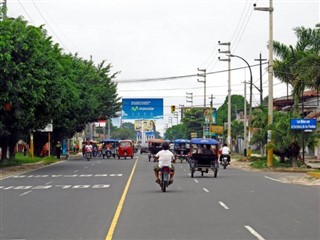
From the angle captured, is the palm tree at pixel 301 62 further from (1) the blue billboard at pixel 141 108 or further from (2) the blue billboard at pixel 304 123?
Result: (1) the blue billboard at pixel 141 108

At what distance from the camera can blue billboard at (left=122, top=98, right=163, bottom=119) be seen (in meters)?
75.9

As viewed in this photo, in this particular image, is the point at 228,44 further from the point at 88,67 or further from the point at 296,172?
the point at 296,172

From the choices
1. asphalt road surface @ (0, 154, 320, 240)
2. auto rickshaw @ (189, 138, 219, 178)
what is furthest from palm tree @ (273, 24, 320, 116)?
asphalt road surface @ (0, 154, 320, 240)

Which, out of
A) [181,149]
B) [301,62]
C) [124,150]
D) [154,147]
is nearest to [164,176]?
[301,62]

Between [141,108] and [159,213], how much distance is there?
60146 millimetres

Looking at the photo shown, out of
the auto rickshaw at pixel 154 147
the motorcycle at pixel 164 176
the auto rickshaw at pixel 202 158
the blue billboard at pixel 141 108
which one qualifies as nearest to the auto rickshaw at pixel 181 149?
the auto rickshaw at pixel 154 147

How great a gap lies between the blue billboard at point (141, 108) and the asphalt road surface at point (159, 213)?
49642mm

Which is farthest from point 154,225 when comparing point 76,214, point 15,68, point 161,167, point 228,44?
point 228,44

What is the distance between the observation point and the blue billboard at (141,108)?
75875mm

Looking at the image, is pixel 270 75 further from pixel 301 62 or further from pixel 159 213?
pixel 159 213

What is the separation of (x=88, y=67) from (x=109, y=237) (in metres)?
59.7

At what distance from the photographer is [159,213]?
16.6 metres

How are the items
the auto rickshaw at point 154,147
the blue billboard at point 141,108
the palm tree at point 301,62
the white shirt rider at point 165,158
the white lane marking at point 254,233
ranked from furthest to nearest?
the blue billboard at point 141,108, the auto rickshaw at point 154,147, the palm tree at point 301,62, the white shirt rider at point 165,158, the white lane marking at point 254,233

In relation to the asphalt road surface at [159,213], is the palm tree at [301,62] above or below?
above
